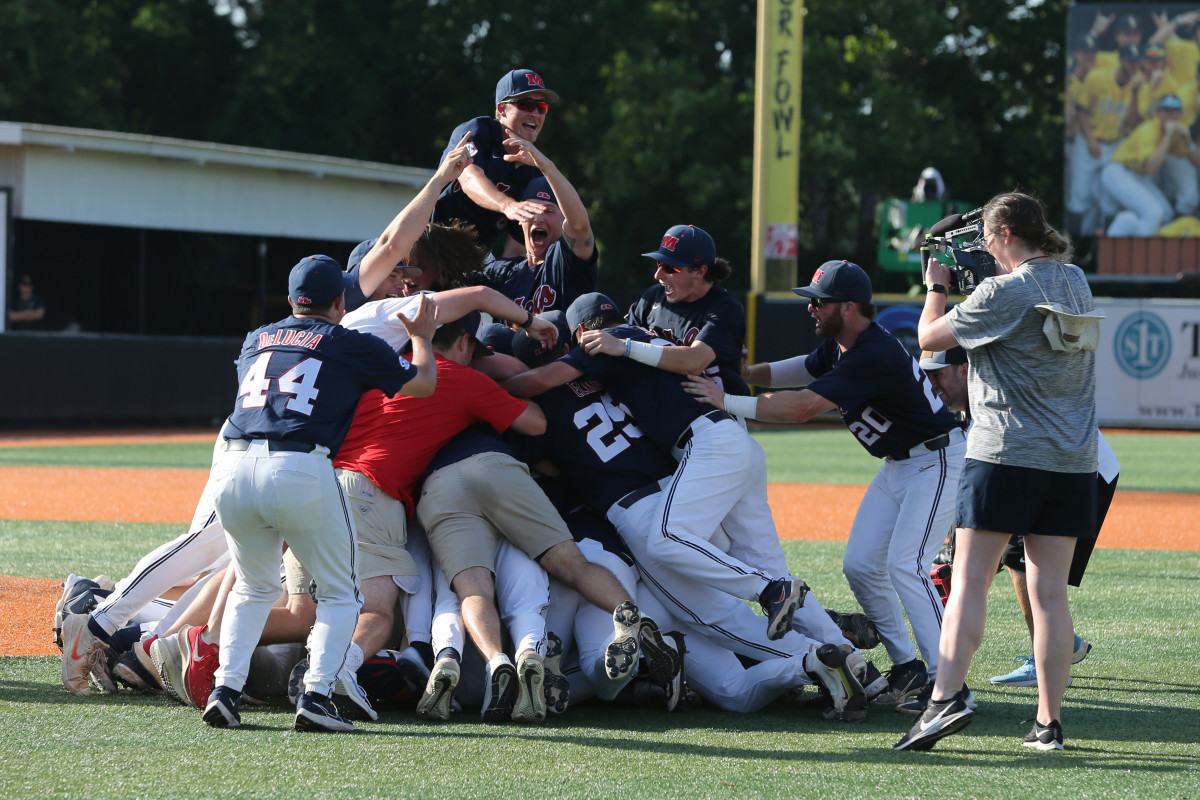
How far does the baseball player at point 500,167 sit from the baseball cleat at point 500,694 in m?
2.59

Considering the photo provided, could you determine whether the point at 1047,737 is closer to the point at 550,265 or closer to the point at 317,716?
the point at 317,716

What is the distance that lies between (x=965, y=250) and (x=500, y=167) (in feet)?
10.2

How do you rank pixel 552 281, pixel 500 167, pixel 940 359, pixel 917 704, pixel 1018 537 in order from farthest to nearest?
pixel 500 167 → pixel 552 281 → pixel 940 359 → pixel 1018 537 → pixel 917 704

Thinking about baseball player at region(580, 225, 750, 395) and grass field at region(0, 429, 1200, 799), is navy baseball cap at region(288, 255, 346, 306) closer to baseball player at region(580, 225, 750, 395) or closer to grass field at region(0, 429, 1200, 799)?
baseball player at region(580, 225, 750, 395)

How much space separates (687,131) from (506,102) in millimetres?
27745

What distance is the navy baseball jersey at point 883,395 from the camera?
613 cm

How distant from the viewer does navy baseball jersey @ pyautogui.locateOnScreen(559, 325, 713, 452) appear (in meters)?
6.36

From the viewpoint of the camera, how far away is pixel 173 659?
565cm

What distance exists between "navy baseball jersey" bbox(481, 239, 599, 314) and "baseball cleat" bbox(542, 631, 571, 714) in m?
2.19

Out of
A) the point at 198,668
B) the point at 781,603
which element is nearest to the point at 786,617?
the point at 781,603

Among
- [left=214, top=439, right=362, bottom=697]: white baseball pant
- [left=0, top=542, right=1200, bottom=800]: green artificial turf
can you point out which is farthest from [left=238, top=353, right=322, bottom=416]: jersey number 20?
[left=0, top=542, right=1200, bottom=800]: green artificial turf

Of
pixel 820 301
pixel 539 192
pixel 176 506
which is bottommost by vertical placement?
pixel 176 506

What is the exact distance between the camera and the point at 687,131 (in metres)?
34.4

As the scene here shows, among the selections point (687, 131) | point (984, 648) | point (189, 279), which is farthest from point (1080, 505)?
point (687, 131)
